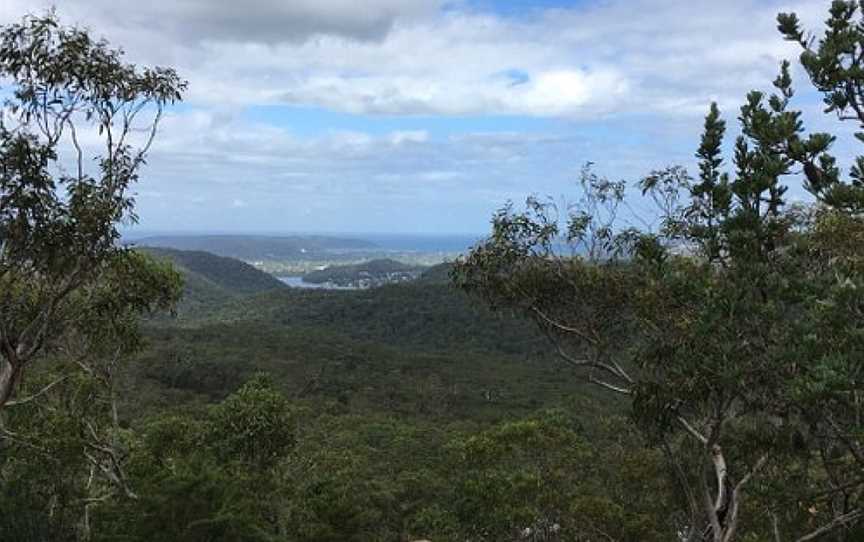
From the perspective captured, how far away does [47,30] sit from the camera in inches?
338

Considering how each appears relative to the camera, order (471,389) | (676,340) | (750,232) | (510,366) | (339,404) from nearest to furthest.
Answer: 1. (750,232)
2. (676,340)
3. (339,404)
4. (471,389)
5. (510,366)

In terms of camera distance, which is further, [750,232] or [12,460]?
[12,460]

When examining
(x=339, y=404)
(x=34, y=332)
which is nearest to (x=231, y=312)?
(x=339, y=404)

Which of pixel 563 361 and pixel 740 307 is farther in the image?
pixel 563 361

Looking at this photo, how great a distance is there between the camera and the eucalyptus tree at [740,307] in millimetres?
6371

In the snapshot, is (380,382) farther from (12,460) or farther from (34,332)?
(34,332)

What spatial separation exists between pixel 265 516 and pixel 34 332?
8560 millimetres

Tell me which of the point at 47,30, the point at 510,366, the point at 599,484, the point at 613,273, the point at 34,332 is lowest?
the point at 510,366

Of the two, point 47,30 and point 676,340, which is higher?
point 47,30

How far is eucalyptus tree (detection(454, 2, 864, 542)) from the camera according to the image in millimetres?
6371

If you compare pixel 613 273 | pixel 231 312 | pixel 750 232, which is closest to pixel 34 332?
pixel 613 273

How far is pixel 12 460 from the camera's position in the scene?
55.9ft

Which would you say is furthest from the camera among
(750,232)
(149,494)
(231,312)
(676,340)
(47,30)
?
(231,312)

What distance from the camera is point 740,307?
7145 millimetres
